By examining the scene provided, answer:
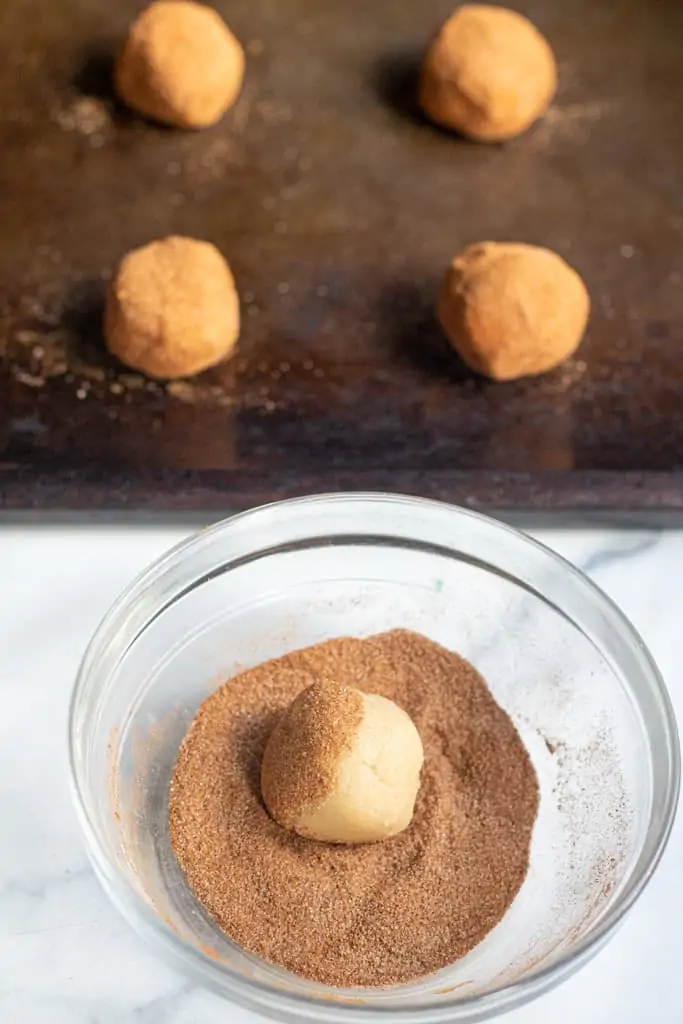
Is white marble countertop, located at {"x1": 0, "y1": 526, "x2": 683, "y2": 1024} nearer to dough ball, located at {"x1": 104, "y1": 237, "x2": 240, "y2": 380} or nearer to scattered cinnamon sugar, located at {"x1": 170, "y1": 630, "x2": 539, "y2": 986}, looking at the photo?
scattered cinnamon sugar, located at {"x1": 170, "y1": 630, "x2": 539, "y2": 986}

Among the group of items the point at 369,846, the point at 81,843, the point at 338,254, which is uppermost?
the point at 338,254

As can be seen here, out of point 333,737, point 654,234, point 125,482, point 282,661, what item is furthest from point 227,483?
point 654,234

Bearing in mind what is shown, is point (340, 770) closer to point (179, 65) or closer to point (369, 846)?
point (369, 846)

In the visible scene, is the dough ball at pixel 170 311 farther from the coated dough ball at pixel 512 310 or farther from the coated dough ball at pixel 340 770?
the coated dough ball at pixel 340 770

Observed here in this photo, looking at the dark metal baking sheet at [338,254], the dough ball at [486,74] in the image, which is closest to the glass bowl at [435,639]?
the dark metal baking sheet at [338,254]

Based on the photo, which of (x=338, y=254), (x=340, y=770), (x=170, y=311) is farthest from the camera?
(x=338, y=254)

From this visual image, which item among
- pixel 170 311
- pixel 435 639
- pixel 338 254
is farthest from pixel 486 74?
pixel 435 639
